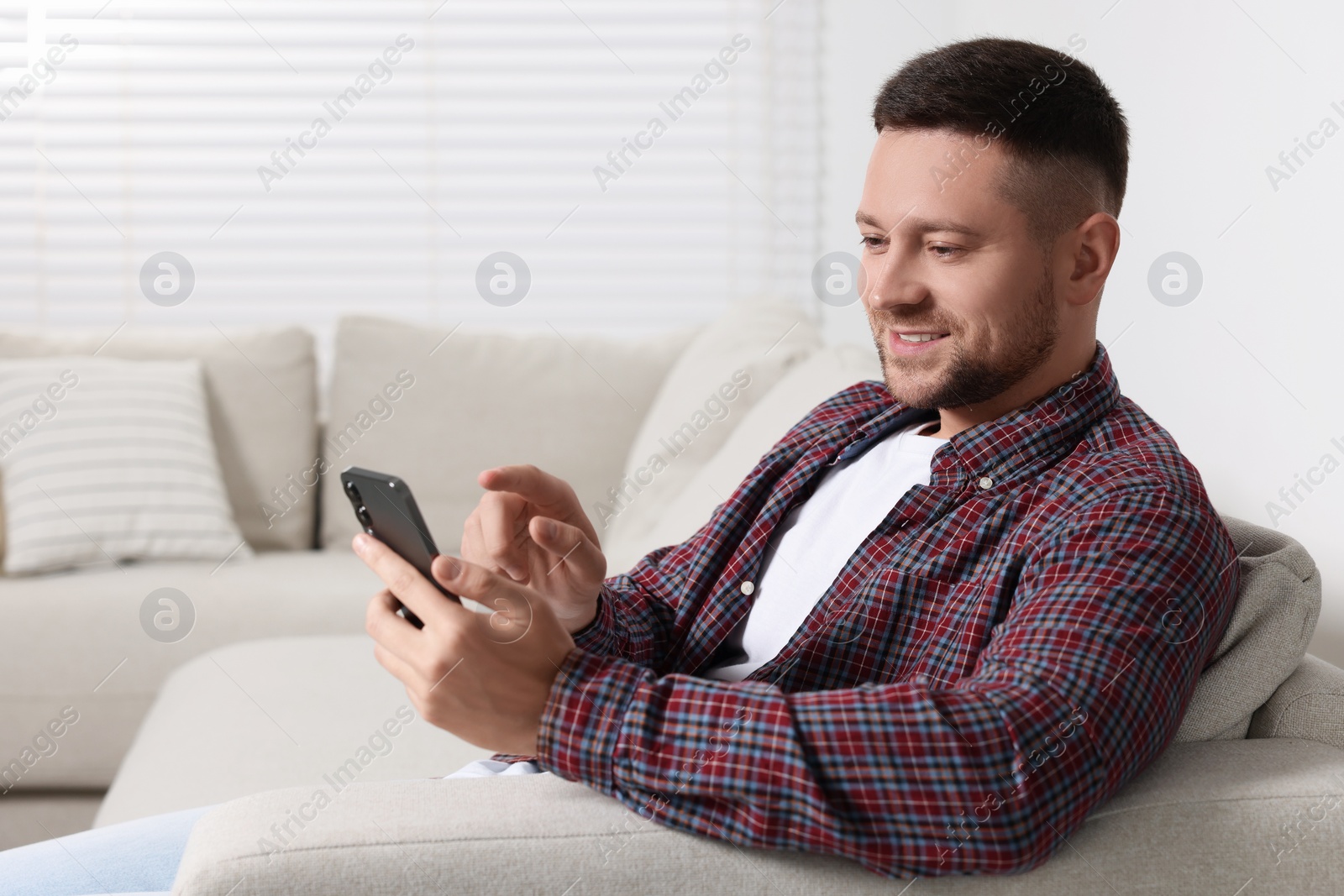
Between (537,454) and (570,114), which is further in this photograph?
(570,114)

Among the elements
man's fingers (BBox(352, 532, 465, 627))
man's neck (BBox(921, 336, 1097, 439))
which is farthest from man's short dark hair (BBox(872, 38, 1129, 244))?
man's fingers (BBox(352, 532, 465, 627))

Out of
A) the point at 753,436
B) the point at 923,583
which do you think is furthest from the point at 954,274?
the point at 753,436

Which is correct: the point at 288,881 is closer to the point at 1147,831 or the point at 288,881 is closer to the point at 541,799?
the point at 541,799

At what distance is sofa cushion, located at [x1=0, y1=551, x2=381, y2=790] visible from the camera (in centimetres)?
206

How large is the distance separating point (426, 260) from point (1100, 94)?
2.27 meters

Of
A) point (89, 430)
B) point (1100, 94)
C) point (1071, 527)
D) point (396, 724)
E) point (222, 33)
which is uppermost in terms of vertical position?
point (222, 33)

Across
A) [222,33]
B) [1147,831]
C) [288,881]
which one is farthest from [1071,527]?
[222,33]

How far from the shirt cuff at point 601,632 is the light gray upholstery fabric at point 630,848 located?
0.81ft

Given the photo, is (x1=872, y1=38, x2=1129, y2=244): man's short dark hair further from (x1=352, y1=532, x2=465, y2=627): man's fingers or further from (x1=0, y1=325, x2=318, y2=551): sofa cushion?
(x1=0, y1=325, x2=318, y2=551): sofa cushion

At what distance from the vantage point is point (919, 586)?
3.13ft

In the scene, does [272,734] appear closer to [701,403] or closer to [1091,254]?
[701,403]

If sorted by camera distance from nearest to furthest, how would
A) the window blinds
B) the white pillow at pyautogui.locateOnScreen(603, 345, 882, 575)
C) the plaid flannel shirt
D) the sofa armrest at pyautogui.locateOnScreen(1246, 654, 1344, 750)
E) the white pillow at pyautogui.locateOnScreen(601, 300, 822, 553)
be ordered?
the plaid flannel shirt
the sofa armrest at pyautogui.locateOnScreen(1246, 654, 1344, 750)
the white pillow at pyautogui.locateOnScreen(603, 345, 882, 575)
the white pillow at pyautogui.locateOnScreen(601, 300, 822, 553)
the window blinds

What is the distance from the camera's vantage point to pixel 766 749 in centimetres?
75

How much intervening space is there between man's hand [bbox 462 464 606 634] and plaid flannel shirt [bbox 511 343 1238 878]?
0.20m
